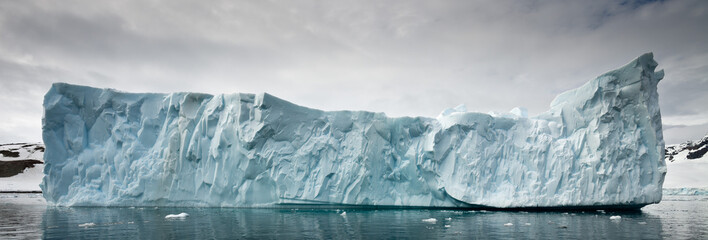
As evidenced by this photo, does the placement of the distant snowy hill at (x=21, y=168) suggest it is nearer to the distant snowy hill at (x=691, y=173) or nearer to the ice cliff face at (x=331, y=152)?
the ice cliff face at (x=331, y=152)

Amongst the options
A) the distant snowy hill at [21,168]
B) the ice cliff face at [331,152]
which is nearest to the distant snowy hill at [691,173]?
the ice cliff face at [331,152]

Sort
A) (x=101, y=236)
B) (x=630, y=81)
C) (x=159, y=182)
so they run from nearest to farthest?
1. (x=101, y=236)
2. (x=630, y=81)
3. (x=159, y=182)

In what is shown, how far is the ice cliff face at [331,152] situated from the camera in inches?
583

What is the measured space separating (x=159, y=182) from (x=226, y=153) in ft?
8.83

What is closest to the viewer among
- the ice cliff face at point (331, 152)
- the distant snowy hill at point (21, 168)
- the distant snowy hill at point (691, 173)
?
the ice cliff face at point (331, 152)

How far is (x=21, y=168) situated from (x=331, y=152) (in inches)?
1425

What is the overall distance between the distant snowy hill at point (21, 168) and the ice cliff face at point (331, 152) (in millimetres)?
21609

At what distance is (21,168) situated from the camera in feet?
123

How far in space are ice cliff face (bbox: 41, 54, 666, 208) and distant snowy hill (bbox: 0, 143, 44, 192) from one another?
21609mm

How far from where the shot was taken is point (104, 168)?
1584 centimetres

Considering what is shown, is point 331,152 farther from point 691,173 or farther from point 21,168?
point 691,173

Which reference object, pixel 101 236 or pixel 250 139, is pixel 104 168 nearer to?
pixel 250 139

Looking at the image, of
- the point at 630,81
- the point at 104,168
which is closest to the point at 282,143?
the point at 104,168

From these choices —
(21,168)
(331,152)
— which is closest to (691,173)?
(331,152)
